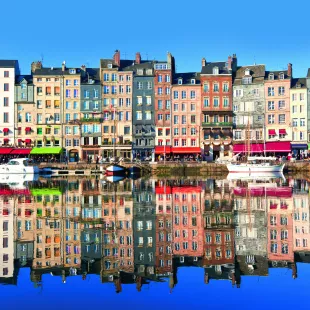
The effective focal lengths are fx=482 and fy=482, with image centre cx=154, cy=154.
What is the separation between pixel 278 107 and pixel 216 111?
30.8ft

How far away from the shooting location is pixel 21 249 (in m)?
16.3

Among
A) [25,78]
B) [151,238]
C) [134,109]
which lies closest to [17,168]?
[25,78]

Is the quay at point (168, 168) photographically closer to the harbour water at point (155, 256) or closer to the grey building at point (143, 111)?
the grey building at point (143, 111)

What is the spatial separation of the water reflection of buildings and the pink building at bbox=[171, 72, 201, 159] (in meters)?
45.6

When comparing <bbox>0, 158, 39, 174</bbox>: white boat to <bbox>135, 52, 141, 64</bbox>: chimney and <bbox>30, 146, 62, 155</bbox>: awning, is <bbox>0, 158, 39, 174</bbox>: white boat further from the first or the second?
<bbox>135, 52, 141, 64</bbox>: chimney

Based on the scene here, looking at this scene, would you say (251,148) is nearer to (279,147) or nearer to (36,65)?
(279,147)

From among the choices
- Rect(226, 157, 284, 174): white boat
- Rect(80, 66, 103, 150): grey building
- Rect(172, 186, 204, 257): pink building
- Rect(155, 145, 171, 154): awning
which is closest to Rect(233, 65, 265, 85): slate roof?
Rect(155, 145, 171, 154): awning

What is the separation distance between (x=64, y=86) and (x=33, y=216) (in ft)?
178

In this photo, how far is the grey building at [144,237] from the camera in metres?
14.1

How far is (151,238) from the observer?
58.4 ft

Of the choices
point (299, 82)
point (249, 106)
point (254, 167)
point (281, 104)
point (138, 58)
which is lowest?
point (254, 167)

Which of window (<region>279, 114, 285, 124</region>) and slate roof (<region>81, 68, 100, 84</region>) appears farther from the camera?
slate roof (<region>81, 68, 100, 84</region>)

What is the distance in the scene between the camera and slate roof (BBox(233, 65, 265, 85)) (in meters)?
74.5

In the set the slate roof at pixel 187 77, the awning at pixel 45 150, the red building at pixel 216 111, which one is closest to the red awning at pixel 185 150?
the red building at pixel 216 111
